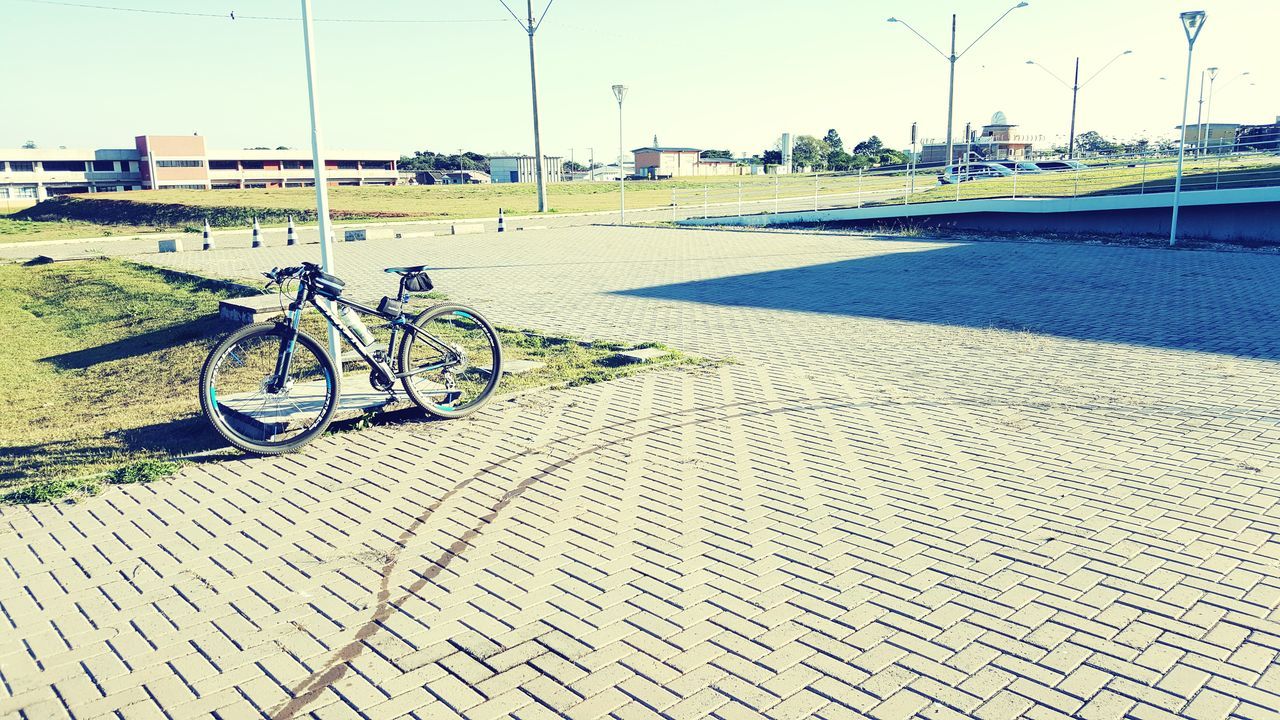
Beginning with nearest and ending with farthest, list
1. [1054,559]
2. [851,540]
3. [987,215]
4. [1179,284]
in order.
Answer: [1054,559] → [851,540] → [1179,284] → [987,215]

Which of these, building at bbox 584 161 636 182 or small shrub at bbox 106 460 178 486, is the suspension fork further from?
building at bbox 584 161 636 182

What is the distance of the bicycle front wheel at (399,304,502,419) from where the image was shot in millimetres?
6914

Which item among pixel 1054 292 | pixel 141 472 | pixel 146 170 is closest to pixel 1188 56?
pixel 1054 292

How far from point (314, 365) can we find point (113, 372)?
5.79m

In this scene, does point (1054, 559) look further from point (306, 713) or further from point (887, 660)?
point (306, 713)

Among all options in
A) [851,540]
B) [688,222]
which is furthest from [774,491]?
[688,222]

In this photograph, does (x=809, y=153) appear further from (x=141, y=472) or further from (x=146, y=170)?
(x=141, y=472)

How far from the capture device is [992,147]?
7262 cm

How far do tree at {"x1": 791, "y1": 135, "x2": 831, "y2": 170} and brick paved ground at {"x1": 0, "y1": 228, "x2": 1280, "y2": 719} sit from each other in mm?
80959

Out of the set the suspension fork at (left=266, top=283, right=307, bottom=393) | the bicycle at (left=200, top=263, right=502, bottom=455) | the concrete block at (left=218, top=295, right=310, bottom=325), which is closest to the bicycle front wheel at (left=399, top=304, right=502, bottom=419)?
the bicycle at (left=200, top=263, right=502, bottom=455)

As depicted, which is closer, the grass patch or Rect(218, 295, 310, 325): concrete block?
the grass patch

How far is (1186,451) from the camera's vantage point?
607cm

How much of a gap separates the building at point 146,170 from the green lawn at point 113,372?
87.7 m

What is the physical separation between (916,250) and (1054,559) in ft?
50.9
